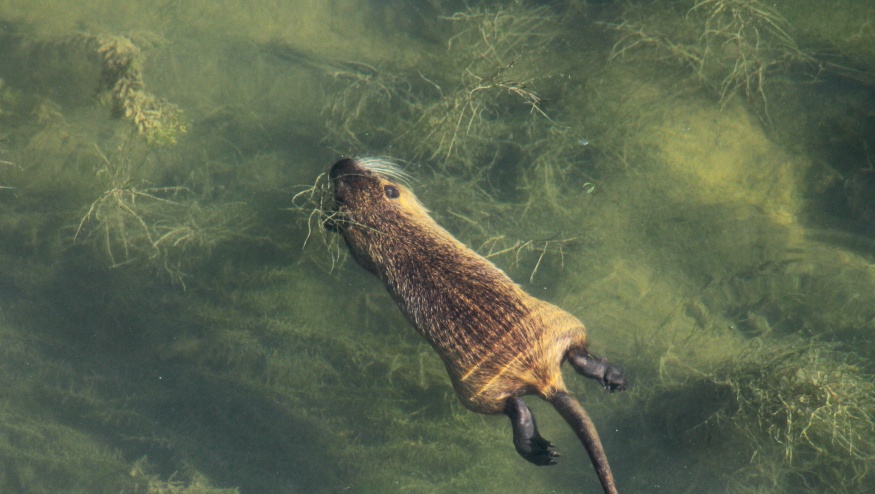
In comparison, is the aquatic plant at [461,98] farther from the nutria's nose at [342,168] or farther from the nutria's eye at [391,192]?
the nutria's eye at [391,192]

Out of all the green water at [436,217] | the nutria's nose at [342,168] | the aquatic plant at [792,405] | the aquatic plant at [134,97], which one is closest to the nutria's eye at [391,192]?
the nutria's nose at [342,168]

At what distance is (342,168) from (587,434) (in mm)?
3329

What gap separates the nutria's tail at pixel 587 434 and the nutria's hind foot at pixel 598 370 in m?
0.43

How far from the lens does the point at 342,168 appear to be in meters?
5.43

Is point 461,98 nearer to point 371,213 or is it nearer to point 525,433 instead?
point 371,213

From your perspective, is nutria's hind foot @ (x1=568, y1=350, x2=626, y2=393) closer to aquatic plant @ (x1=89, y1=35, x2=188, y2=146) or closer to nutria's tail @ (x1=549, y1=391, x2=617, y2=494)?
nutria's tail @ (x1=549, y1=391, x2=617, y2=494)

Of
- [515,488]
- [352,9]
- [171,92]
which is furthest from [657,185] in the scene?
[171,92]

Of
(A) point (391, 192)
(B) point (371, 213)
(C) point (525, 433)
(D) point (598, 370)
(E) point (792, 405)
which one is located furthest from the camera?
(A) point (391, 192)

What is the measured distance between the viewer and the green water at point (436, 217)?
17.6 feet

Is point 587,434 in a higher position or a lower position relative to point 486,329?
lower

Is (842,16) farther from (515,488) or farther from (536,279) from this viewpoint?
(515,488)

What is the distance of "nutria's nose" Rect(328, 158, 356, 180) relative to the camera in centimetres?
541

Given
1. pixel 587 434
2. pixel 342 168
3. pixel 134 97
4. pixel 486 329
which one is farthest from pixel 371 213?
pixel 134 97

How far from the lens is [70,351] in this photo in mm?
6508
